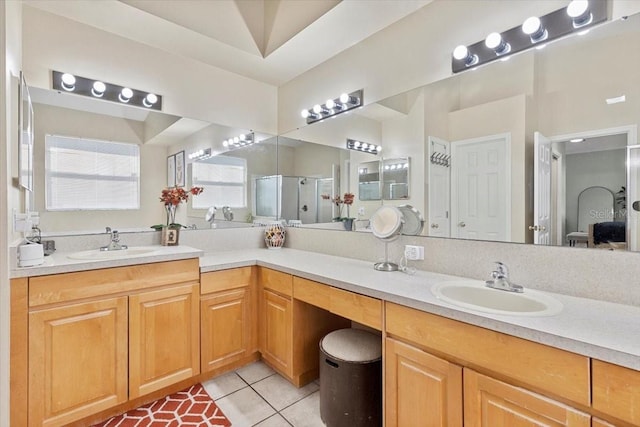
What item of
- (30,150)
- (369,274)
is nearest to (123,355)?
(30,150)

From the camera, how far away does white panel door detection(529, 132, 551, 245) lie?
4.94 ft

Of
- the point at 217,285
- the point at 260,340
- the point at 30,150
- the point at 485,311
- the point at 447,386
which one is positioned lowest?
the point at 260,340

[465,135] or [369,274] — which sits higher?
[465,135]

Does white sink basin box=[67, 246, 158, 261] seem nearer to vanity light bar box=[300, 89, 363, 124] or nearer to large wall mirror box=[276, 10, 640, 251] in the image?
vanity light bar box=[300, 89, 363, 124]

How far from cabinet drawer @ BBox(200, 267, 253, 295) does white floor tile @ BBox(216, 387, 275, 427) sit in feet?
2.31

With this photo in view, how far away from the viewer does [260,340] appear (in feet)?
7.66

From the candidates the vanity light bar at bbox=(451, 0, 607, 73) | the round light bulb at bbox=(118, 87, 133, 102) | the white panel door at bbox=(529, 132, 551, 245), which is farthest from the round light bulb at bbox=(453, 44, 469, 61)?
the round light bulb at bbox=(118, 87, 133, 102)

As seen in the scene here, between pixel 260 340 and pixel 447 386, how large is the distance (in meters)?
1.51

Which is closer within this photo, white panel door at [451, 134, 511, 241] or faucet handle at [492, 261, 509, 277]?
faucet handle at [492, 261, 509, 277]

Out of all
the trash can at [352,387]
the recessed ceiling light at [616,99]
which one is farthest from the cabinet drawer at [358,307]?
the recessed ceiling light at [616,99]

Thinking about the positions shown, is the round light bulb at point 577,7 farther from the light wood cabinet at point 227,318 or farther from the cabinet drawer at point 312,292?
the light wood cabinet at point 227,318

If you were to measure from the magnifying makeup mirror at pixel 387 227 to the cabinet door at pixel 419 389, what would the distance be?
58 cm

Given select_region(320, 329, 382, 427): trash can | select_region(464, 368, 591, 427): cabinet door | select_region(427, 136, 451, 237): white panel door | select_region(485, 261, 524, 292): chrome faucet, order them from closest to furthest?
select_region(464, 368, 591, 427): cabinet door → select_region(485, 261, 524, 292): chrome faucet → select_region(320, 329, 382, 427): trash can → select_region(427, 136, 451, 237): white panel door

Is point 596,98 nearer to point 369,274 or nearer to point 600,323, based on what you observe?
point 600,323
